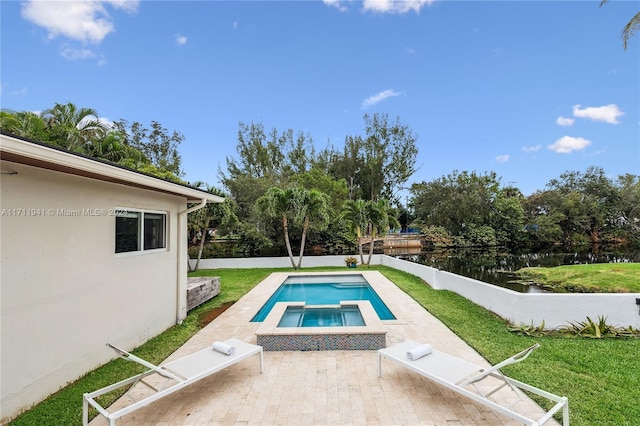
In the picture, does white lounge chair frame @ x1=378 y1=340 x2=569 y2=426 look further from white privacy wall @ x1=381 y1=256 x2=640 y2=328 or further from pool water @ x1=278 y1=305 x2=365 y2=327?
white privacy wall @ x1=381 y1=256 x2=640 y2=328

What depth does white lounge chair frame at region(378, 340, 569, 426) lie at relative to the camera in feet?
10.5

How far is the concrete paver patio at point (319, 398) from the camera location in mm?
3467

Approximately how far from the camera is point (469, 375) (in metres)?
3.77

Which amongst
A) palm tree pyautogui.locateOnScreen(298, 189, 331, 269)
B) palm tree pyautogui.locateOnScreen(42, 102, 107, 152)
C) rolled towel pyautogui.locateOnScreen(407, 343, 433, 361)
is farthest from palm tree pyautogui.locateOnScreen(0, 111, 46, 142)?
rolled towel pyautogui.locateOnScreen(407, 343, 433, 361)

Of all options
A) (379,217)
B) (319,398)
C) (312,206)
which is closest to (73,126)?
(312,206)

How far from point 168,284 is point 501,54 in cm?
2496

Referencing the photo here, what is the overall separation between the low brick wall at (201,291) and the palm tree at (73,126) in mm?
13163

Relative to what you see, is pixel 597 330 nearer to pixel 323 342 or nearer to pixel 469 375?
pixel 469 375

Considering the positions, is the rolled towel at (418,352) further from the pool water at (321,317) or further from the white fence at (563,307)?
the white fence at (563,307)

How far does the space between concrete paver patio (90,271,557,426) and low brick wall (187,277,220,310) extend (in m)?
2.84

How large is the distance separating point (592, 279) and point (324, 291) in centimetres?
1073

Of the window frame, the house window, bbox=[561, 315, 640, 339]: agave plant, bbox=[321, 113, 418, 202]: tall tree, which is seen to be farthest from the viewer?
bbox=[321, 113, 418, 202]: tall tree

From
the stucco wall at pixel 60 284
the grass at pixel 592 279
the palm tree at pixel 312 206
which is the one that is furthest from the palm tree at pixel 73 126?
the grass at pixel 592 279

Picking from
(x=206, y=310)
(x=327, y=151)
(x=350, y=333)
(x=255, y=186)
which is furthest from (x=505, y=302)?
(x=327, y=151)
